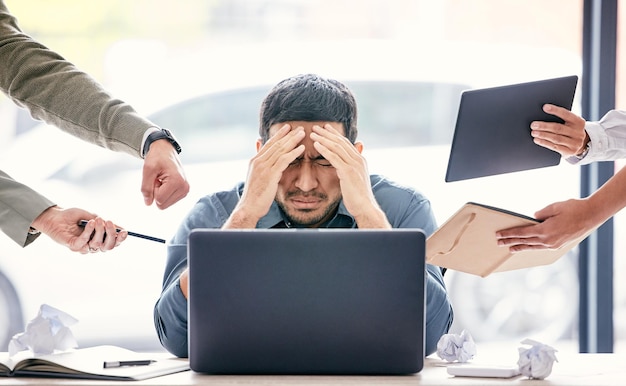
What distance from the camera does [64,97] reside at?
173 centimetres

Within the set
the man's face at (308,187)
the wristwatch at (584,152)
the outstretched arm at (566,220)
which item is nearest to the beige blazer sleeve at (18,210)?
the man's face at (308,187)

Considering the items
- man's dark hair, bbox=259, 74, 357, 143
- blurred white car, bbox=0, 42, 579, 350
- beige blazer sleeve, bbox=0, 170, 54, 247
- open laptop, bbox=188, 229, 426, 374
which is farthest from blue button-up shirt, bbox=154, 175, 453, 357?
blurred white car, bbox=0, 42, 579, 350

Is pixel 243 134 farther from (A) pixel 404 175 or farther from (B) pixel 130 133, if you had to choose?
(B) pixel 130 133

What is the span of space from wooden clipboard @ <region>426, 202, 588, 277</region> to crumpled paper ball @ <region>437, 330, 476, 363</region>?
13 centimetres

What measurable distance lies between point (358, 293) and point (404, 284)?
0.07 m

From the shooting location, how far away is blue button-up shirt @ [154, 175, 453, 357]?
1729 mm

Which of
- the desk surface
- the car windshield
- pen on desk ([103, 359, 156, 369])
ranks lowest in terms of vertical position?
the desk surface

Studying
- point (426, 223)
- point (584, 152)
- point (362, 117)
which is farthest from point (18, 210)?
point (362, 117)

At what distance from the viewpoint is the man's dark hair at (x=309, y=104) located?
6.61 ft

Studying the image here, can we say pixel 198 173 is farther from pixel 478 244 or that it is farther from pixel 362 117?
pixel 478 244

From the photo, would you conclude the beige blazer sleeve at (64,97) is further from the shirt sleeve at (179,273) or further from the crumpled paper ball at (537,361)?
the crumpled paper ball at (537,361)

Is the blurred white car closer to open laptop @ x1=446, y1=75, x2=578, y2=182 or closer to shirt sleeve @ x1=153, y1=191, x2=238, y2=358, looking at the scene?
A: shirt sleeve @ x1=153, y1=191, x2=238, y2=358

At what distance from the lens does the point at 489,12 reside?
→ 11.9ft

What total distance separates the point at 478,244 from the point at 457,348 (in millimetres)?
183
